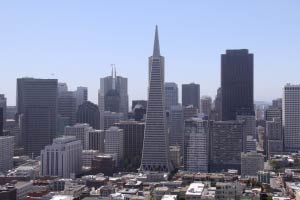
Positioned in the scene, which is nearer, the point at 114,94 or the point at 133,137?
the point at 133,137

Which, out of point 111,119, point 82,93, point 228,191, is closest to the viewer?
point 228,191

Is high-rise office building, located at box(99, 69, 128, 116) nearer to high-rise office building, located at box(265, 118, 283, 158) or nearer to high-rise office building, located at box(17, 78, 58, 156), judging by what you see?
high-rise office building, located at box(17, 78, 58, 156)

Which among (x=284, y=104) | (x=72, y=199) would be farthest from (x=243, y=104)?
(x=72, y=199)

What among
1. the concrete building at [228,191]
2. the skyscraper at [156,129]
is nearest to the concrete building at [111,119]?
the skyscraper at [156,129]

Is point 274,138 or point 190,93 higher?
point 190,93

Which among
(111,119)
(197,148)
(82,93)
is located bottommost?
(197,148)

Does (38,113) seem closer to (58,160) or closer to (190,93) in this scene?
(58,160)

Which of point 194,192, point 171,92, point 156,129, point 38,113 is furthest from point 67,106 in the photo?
point 194,192
